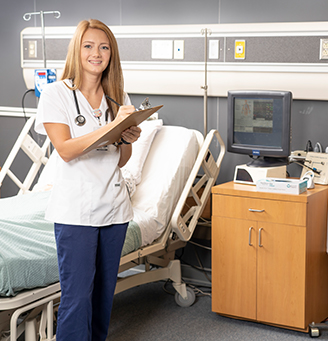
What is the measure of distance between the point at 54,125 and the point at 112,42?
16.6 inches

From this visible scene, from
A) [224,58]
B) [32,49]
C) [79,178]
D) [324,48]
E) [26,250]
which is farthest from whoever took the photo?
[32,49]

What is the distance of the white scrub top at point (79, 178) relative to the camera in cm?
178

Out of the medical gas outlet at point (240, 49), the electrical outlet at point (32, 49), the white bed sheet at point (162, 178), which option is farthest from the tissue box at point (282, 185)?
the electrical outlet at point (32, 49)

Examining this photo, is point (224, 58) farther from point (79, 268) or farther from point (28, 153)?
point (79, 268)

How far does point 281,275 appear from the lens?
105 inches

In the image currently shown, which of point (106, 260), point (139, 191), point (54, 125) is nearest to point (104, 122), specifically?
point (54, 125)

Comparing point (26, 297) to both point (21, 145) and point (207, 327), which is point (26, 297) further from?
point (21, 145)

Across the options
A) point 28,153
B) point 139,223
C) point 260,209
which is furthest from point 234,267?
point 28,153

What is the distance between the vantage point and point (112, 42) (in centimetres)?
189

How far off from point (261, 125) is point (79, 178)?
4.82 feet

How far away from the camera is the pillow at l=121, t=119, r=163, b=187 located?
3045mm

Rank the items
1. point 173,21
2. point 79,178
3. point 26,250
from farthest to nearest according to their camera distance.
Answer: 1. point 173,21
2. point 26,250
3. point 79,178

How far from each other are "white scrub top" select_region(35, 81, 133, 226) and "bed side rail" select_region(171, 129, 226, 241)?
96 cm

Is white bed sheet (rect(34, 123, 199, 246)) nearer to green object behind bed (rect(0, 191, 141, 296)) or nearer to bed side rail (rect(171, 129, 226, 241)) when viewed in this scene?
bed side rail (rect(171, 129, 226, 241))
